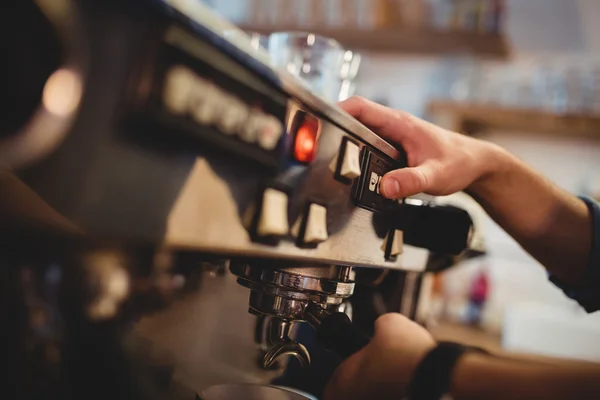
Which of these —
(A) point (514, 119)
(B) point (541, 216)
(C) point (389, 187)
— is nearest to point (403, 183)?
(C) point (389, 187)

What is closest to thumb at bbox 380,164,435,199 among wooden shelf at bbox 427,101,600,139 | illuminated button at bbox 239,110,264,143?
illuminated button at bbox 239,110,264,143

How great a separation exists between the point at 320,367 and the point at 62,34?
58 centimetres

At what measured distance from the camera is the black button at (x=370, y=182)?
0.49 meters

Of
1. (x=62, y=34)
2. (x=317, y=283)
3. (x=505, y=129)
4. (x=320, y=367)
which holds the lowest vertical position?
(x=320, y=367)

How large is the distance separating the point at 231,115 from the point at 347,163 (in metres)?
0.15

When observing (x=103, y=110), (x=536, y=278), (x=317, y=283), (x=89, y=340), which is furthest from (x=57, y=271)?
(x=536, y=278)

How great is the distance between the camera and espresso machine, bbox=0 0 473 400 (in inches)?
9.8

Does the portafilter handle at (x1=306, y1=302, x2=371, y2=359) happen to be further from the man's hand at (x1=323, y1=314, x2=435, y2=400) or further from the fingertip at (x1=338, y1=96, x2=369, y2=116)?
the fingertip at (x1=338, y1=96, x2=369, y2=116)

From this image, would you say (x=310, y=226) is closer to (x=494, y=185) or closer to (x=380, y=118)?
(x=380, y=118)

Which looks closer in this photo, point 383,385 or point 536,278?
point 383,385

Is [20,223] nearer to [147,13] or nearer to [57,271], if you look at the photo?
[57,271]

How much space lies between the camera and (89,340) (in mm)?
608

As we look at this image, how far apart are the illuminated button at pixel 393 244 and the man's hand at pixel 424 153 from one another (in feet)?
0.18

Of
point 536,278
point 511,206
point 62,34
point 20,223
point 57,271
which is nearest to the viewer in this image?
point 62,34
